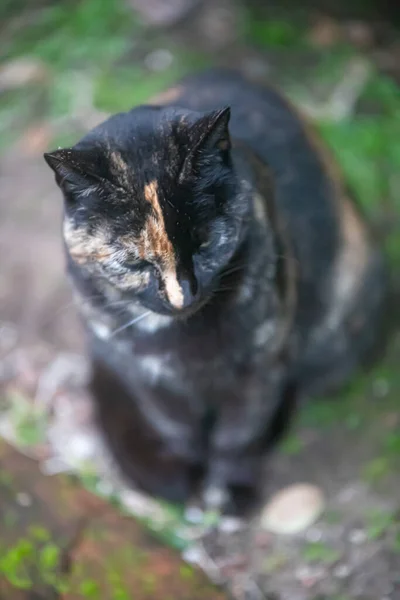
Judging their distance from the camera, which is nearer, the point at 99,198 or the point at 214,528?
the point at 99,198

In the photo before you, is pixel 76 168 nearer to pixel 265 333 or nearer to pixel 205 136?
pixel 205 136

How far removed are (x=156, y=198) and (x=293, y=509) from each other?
110 centimetres

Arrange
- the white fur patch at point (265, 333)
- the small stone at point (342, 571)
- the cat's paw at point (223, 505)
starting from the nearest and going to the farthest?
the white fur patch at point (265, 333) < the small stone at point (342, 571) < the cat's paw at point (223, 505)

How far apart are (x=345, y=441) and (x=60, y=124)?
145 cm

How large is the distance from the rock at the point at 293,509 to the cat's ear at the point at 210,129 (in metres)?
1.13

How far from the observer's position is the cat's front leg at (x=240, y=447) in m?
1.87

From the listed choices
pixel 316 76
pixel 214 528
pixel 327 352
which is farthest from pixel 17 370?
pixel 316 76

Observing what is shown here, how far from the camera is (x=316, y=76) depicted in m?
2.65

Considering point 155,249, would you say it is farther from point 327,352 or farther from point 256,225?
point 327,352

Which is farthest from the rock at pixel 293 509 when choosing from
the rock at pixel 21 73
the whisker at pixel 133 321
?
the rock at pixel 21 73

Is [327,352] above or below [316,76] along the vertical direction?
below

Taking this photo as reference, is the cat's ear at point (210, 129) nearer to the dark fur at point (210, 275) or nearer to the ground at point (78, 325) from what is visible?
the dark fur at point (210, 275)

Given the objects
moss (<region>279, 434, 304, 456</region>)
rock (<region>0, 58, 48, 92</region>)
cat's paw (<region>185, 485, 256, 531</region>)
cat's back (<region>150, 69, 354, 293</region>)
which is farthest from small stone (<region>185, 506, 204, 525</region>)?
rock (<region>0, 58, 48, 92</region>)

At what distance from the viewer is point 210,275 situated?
1.28 m
